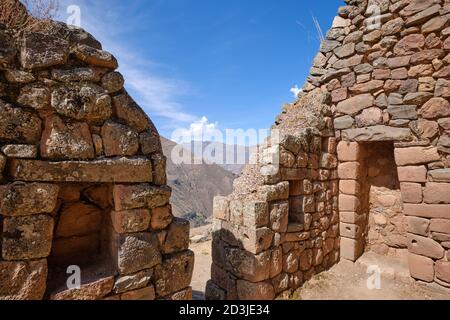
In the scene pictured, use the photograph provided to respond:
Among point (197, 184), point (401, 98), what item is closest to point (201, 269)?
point (401, 98)

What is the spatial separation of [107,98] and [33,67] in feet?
1.93

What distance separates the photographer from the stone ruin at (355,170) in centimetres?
436

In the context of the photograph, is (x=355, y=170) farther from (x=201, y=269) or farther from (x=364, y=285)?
(x=201, y=269)

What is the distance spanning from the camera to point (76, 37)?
257 cm

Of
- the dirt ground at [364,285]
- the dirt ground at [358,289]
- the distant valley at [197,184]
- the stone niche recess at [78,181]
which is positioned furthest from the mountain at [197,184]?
the stone niche recess at [78,181]

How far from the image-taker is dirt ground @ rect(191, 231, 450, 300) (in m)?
4.50

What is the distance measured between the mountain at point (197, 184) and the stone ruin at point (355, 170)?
3769 centimetres

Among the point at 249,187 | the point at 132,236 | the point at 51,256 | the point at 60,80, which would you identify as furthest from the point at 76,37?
the point at 249,187

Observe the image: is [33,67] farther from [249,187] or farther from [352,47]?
[352,47]

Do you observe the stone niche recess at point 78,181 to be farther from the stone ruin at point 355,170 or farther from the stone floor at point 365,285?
the stone floor at point 365,285

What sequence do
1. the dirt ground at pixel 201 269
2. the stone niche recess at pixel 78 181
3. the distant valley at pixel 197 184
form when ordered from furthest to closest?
1. the distant valley at pixel 197 184
2. the dirt ground at pixel 201 269
3. the stone niche recess at pixel 78 181

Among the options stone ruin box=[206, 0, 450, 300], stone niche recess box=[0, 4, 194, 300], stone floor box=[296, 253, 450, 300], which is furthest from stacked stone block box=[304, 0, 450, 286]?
stone niche recess box=[0, 4, 194, 300]

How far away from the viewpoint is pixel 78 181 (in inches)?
95.0

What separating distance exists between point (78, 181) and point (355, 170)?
4.80 m
